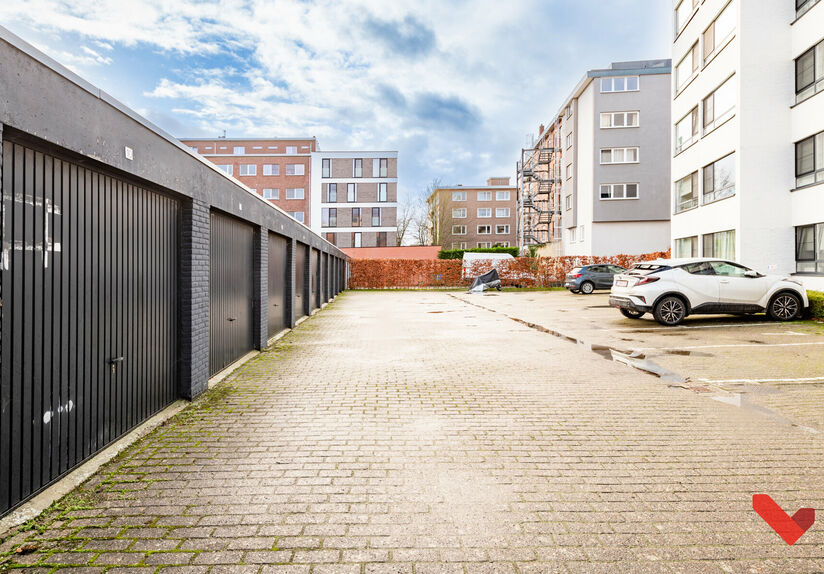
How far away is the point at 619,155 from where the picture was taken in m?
34.2

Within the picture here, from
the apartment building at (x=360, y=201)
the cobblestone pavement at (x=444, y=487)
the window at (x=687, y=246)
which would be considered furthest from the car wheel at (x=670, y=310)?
the apartment building at (x=360, y=201)

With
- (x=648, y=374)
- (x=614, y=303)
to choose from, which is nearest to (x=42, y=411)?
Answer: (x=648, y=374)

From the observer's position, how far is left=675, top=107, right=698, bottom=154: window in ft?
70.7

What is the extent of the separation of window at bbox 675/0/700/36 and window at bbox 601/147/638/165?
11.0 metres

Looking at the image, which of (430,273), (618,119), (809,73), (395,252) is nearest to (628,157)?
(618,119)

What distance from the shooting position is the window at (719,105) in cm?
1819

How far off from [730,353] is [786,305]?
5334mm

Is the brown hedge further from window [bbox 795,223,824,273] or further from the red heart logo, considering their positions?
the red heart logo

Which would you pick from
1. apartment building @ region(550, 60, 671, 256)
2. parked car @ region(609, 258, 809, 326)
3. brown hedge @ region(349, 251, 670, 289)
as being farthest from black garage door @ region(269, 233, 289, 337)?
Result: apartment building @ region(550, 60, 671, 256)

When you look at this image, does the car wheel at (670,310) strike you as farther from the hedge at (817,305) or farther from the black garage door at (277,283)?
the black garage door at (277,283)

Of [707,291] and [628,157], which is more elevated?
[628,157]

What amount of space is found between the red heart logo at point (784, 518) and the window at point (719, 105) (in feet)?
61.1

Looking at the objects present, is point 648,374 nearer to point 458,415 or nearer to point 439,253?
point 458,415

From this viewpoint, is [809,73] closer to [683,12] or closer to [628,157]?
[683,12]
